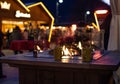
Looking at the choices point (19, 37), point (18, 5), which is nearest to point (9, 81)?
point (19, 37)

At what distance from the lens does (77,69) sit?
3248 mm

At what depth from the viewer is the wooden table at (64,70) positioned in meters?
3.14

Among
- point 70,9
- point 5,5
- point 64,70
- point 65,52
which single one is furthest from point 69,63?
point 70,9

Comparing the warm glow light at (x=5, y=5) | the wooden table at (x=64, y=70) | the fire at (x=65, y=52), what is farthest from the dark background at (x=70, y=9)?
the wooden table at (x=64, y=70)

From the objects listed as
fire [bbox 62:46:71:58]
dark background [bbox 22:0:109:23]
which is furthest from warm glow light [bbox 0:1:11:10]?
dark background [bbox 22:0:109:23]

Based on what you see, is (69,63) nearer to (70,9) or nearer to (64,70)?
(64,70)

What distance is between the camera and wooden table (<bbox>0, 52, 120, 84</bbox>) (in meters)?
3.14

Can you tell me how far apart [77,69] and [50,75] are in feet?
1.23

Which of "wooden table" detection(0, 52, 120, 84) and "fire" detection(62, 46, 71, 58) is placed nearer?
"wooden table" detection(0, 52, 120, 84)

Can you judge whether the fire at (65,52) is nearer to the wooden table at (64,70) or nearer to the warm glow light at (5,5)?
the wooden table at (64,70)

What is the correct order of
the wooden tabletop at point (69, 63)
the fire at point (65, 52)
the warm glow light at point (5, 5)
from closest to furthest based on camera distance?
the wooden tabletop at point (69, 63) → the fire at point (65, 52) → the warm glow light at point (5, 5)

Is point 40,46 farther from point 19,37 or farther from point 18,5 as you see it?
point 18,5

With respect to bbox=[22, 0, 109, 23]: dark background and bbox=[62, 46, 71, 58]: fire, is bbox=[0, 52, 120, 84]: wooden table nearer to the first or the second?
bbox=[62, 46, 71, 58]: fire

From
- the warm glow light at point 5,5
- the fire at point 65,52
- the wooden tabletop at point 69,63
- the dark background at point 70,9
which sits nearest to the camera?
the wooden tabletop at point 69,63
